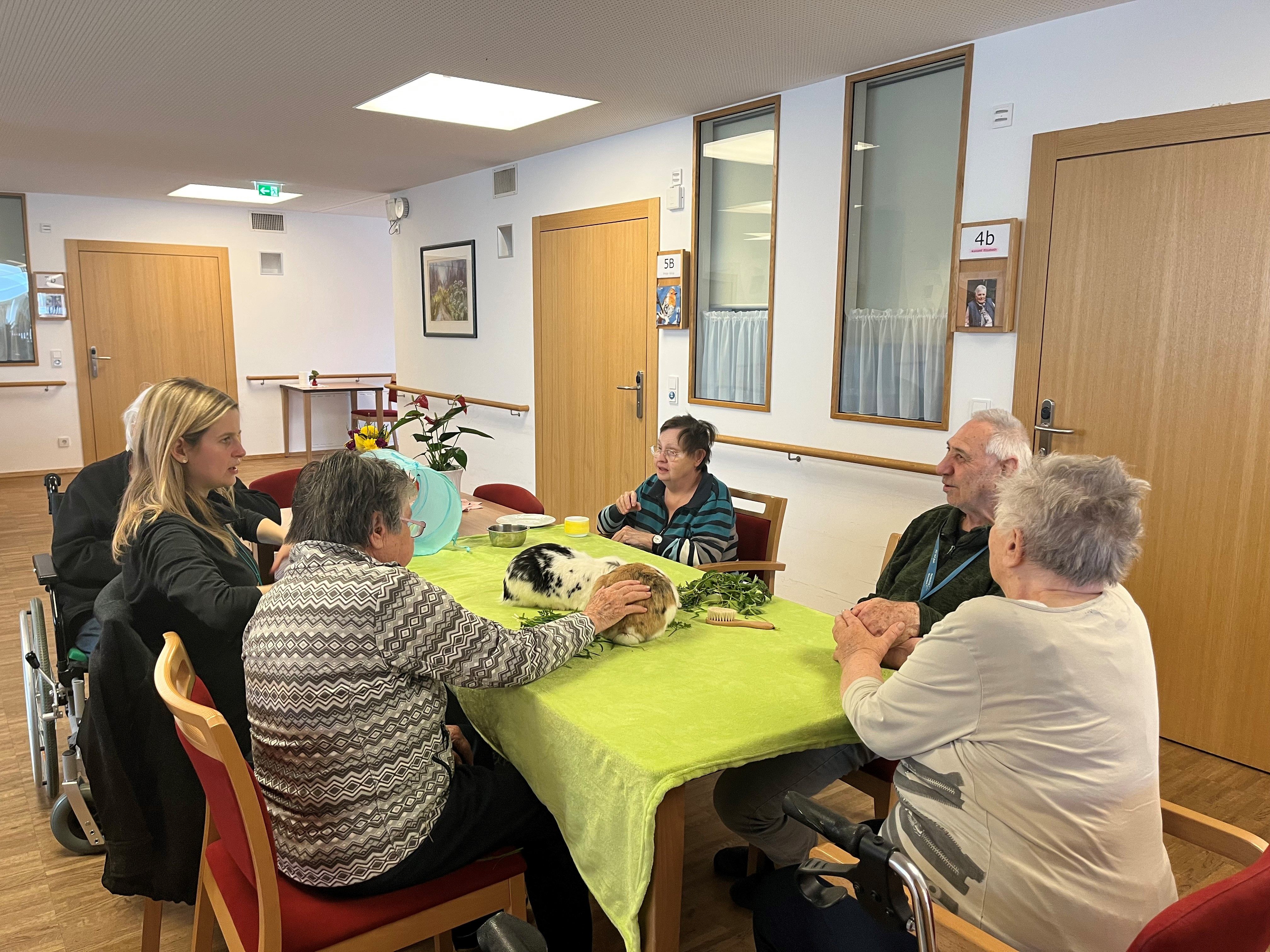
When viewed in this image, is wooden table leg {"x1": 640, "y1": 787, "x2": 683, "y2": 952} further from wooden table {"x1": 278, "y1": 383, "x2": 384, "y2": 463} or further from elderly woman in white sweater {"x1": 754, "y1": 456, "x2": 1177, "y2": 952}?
wooden table {"x1": 278, "y1": 383, "x2": 384, "y2": 463}

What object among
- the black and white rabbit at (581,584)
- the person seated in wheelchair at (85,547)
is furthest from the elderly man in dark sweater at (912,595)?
the person seated in wheelchair at (85,547)

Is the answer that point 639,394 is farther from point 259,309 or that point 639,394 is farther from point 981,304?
point 259,309

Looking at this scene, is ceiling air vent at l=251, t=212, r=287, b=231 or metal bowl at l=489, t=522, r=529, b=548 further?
ceiling air vent at l=251, t=212, r=287, b=231

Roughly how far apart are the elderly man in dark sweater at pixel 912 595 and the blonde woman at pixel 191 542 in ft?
3.70

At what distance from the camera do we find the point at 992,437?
2.26m

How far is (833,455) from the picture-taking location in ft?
13.9

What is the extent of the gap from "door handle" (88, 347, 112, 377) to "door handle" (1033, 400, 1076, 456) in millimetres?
8501

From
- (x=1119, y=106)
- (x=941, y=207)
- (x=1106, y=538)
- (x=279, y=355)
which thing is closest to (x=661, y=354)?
(x=941, y=207)

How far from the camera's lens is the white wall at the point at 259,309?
8.43 metres

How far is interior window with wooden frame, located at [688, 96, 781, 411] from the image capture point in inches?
181

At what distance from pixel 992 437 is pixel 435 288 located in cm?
606

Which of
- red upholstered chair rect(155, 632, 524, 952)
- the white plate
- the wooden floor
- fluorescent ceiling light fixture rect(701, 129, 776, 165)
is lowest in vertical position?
the wooden floor

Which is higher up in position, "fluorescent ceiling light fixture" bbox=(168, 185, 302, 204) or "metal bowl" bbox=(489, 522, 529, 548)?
"fluorescent ceiling light fixture" bbox=(168, 185, 302, 204)

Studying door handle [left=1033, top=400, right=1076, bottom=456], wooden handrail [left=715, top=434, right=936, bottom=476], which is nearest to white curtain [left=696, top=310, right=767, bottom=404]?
wooden handrail [left=715, top=434, right=936, bottom=476]
